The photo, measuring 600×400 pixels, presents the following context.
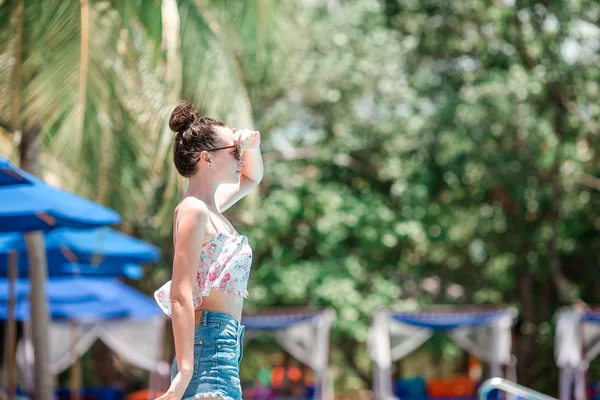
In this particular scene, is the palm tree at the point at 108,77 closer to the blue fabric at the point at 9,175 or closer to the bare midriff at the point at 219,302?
the blue fabric at the point at 9,175

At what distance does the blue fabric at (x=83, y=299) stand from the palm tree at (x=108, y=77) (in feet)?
5.21

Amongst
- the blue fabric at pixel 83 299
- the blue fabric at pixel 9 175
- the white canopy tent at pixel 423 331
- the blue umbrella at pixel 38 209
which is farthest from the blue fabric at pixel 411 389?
the blue fabric at pixel 9 175

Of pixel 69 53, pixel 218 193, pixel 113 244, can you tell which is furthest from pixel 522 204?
pixel 218 193

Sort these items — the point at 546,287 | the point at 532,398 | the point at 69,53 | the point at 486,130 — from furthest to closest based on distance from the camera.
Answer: the point at 546,287, the point at 486,130, the point at 69,53, the point at 532,398

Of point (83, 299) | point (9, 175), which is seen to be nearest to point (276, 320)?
point (83, 299)

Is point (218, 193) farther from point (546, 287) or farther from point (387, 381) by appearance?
point (546, 287)

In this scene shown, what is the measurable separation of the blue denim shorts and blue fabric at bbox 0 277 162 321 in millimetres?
7982

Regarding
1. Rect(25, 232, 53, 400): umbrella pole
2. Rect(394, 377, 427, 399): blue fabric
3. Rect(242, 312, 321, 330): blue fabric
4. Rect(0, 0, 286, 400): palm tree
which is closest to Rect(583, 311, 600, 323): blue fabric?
Rect(394, 377, 427, 399): blue fabric

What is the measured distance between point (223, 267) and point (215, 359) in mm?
248

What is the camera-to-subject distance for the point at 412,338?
1508cm

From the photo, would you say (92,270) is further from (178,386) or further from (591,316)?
(591,316)

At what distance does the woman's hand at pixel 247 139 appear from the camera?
285cm

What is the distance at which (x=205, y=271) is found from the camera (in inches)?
106

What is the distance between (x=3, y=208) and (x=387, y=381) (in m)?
9.98
